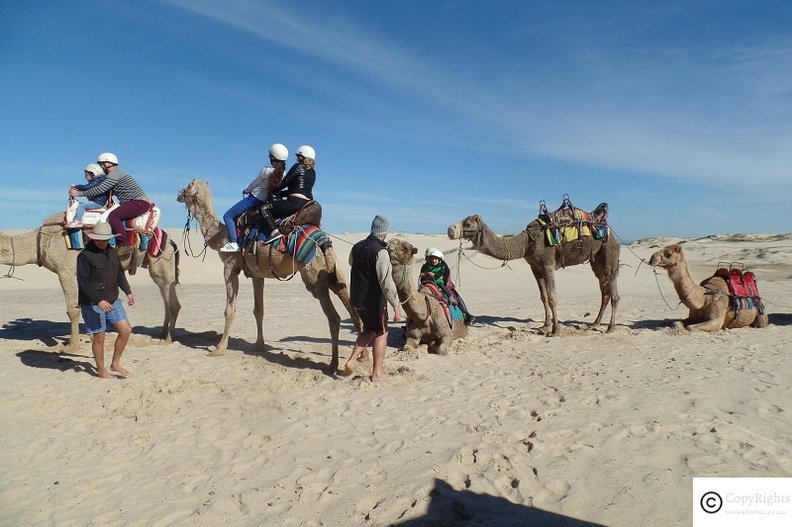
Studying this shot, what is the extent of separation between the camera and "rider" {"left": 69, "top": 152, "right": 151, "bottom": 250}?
777cm

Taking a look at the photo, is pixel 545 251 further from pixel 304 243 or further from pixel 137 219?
pixel 137 219

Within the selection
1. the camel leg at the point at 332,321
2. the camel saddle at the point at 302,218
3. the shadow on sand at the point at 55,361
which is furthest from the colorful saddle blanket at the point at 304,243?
the shadow on sand at the point at 55,361

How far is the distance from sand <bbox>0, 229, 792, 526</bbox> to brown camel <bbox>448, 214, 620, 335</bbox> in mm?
1110

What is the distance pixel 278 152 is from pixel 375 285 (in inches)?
106

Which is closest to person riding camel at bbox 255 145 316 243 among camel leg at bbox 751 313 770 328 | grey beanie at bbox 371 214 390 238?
grey beanie at bbox 371 214 390 238

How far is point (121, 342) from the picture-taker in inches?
262

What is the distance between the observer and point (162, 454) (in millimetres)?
4668

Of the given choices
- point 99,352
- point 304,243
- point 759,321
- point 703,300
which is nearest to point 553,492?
point 304,243

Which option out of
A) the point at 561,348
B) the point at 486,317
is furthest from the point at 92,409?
the point at 486,317

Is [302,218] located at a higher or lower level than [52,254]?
higher

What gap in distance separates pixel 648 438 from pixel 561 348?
3991 millimetres

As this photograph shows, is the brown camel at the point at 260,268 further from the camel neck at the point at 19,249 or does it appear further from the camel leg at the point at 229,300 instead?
the camel neck at the point at 19,249

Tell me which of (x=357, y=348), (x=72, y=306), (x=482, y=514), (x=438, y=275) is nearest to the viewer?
(x=482, y=514)

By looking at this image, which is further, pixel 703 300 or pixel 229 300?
pixel 703 300
